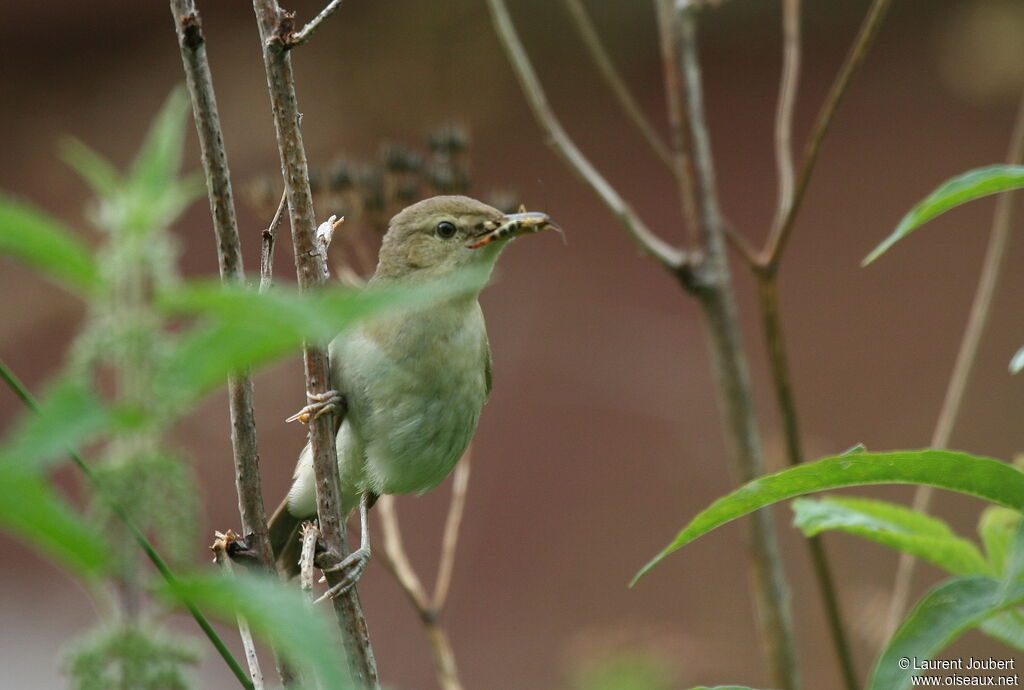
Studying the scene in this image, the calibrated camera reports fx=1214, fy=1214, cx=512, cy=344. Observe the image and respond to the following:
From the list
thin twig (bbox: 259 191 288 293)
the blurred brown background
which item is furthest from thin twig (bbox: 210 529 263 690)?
the blurred brown background

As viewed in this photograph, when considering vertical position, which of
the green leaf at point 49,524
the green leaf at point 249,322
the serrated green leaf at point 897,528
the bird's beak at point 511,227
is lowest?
the serrated green leaf at point 897,528

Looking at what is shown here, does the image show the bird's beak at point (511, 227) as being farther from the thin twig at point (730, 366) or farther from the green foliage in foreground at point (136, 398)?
the green foliage in foreground at point (136, 398)

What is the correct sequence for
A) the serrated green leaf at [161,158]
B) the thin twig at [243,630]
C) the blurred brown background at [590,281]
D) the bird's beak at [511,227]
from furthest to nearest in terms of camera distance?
the blurred brown background at [590,281] < the bird's beak at [511,227] < the thin twig at [243,630] < the serrated green leaf at [161,158]

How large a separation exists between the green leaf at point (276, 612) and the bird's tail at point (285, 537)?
2.43 meters

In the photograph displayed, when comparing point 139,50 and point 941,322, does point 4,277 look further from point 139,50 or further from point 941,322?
point 941,322

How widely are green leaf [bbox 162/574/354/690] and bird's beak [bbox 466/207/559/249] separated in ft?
6.49

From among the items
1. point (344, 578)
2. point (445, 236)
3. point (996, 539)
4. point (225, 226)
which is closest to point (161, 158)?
point (225, 226)

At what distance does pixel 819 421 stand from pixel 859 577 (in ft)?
3.25

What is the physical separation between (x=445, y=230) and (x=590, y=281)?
343cm

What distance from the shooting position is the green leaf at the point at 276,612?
2.10ft

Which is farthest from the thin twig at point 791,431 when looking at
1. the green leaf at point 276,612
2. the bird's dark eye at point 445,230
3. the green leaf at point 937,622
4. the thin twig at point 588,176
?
the green leaf at point 276,612

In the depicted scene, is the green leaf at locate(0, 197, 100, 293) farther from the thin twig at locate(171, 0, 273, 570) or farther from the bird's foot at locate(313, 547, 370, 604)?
the bird's foot at locate(313, 547, 370, 604)

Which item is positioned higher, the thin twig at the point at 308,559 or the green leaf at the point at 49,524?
the green leaf at the point at 49,524

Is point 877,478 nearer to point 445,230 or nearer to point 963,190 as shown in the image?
point 963,190
